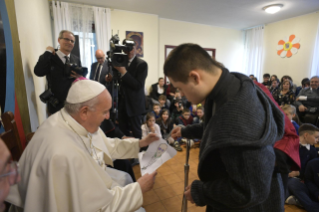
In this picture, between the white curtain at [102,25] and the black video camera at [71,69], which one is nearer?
the black video camera at [71,69]

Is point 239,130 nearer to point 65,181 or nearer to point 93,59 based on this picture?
point 65,181

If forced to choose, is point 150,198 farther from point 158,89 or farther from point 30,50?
point 158,89

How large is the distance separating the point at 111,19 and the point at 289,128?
17.7 ft

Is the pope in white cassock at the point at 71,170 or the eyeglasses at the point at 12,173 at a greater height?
the eyeglasses at the point at 12,173

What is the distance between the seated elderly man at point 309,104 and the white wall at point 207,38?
3.58 meters

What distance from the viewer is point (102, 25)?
5.16 metres

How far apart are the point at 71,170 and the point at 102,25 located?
507 cm

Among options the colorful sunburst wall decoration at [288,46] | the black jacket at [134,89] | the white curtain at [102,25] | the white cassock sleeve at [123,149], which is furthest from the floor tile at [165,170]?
the colorful sunburst wall decoration at [288,46]

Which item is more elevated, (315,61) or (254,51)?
(254,51)

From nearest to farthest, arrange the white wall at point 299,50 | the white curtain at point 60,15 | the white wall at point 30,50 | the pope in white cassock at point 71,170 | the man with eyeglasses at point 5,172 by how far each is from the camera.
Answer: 1. the man with eyeglasses at point 5,172
2. the pope in white cassock at point 71,170
3. the white wall at point 30,50
4. the white curtain at point 60,15
5. the white wall at point 299,50

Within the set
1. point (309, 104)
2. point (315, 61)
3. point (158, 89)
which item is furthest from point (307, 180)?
point (315, 61)

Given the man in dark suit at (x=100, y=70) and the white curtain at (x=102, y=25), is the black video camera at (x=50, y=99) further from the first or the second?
the white curtain at (x=102, y=25)

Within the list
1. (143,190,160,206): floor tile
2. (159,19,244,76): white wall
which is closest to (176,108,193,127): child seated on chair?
(143,190,160,206): floor tile

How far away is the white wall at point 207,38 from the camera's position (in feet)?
21.3
